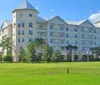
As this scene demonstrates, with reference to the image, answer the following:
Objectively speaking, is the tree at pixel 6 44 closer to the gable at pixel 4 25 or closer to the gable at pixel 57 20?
the gable at pixel 4 25

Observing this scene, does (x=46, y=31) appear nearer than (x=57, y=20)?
Yes

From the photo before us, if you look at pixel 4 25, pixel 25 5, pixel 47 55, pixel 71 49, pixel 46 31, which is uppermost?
pixel 25 5

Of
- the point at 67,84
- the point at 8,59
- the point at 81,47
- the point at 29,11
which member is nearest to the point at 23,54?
the point at 8,59

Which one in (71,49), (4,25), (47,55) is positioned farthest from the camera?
(4,25)

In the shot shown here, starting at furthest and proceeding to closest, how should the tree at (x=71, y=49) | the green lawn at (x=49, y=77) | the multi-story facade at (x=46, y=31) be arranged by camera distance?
the tree at (x=71, y=49) < the multi-story facade at (x=46, y=31) < the green lawn at (x=49, y=77)

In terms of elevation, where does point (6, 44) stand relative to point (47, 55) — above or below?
above

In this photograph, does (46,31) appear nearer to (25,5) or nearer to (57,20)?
(57,20)

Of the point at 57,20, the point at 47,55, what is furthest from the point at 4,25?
the point at 47,55

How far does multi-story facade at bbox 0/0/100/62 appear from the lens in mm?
98750

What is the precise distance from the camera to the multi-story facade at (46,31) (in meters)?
98.8

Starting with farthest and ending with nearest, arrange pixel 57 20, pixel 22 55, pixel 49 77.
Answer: pixel 57 20
pixel 22 55
pixel 49 77

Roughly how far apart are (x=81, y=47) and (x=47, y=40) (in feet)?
59.4

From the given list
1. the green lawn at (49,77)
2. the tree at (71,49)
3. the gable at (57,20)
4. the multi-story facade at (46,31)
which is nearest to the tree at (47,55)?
the multi-story facade at (46,31)

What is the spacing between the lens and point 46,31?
101500 millimetres
